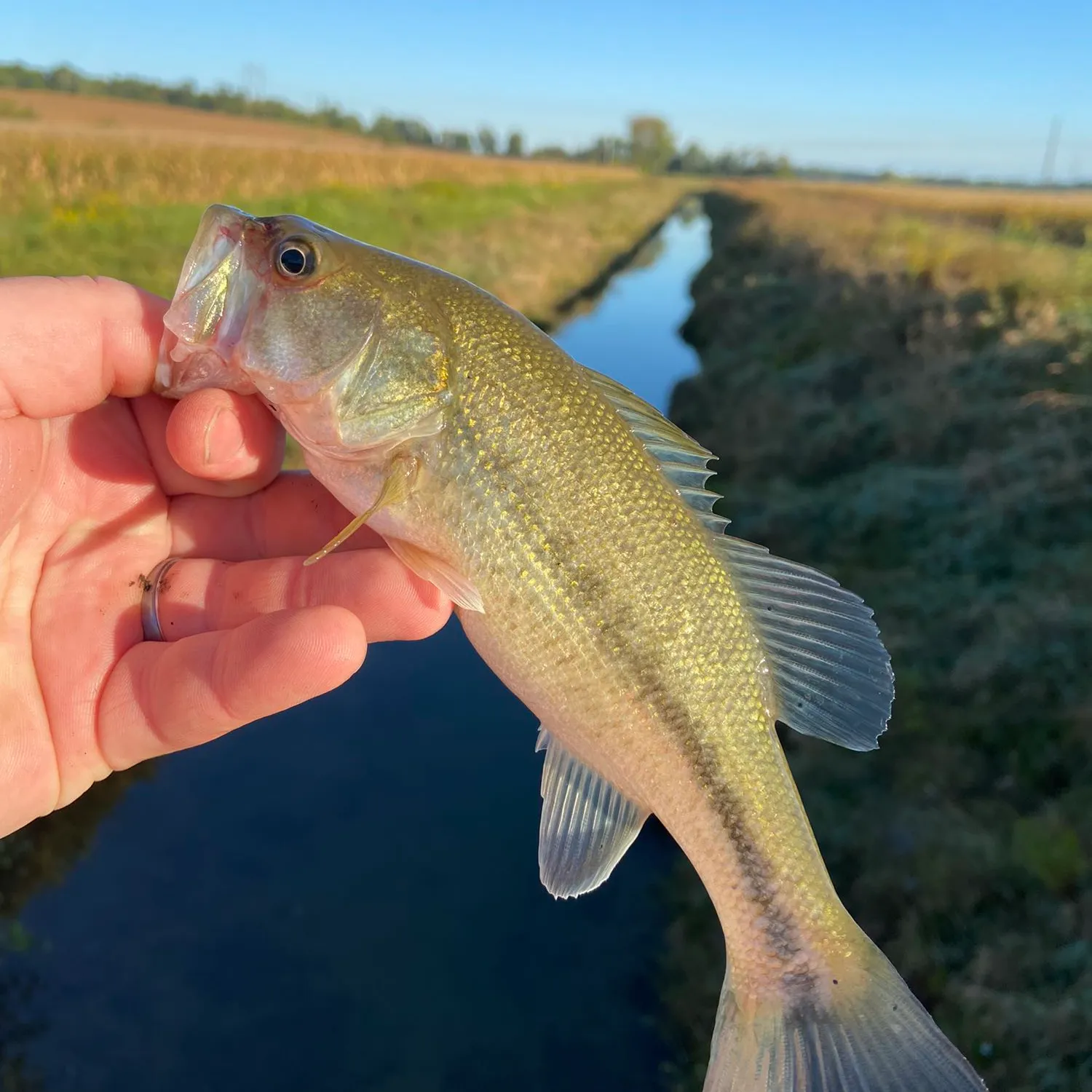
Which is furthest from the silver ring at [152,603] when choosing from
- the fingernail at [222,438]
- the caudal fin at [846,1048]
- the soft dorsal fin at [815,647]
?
the caudal fin at [846,1048]

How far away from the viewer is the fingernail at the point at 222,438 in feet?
8.07

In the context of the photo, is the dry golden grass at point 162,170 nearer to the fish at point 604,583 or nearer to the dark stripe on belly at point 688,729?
the fish at point 604,583

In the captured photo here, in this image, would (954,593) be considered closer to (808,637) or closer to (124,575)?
(808,637)

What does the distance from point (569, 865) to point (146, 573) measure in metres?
1.85

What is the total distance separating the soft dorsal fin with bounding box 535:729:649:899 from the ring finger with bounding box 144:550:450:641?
2.07 ft

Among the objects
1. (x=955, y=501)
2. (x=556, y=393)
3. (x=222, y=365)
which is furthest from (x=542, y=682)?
(x=955, y=501)

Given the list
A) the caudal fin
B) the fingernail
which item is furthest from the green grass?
the caudal fin

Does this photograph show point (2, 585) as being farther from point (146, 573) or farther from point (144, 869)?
point (144, 869)

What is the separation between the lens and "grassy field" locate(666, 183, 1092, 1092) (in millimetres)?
3895

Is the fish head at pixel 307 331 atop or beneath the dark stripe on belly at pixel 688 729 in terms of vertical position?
atop

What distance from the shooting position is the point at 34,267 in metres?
11.0

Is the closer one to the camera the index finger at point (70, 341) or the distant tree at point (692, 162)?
the index finger at point (70, 341)

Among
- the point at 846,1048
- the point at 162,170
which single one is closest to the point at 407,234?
the point at 162,170

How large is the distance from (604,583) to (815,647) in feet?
2.33
